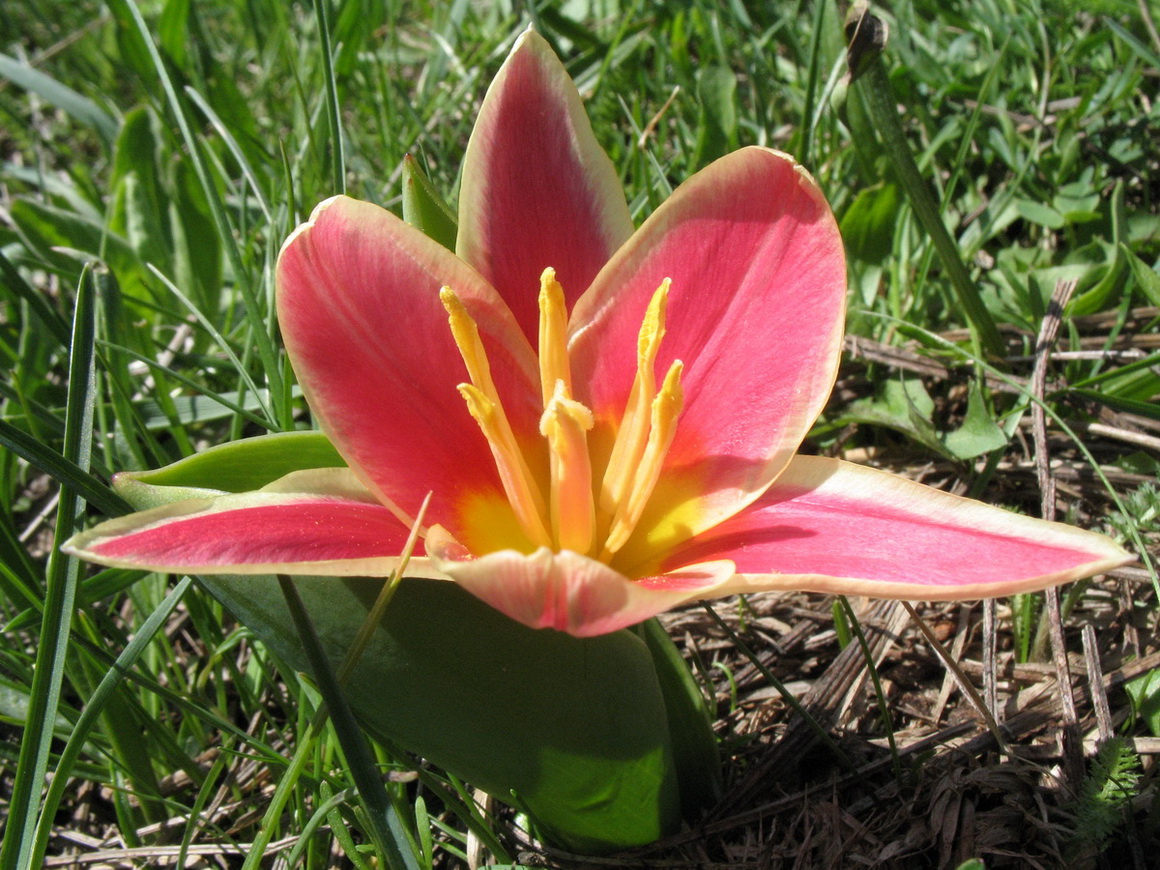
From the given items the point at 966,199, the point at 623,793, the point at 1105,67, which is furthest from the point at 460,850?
the point at 1105,67

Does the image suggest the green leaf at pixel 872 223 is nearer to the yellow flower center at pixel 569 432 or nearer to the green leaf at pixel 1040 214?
the green leaf at pixel 1040 214

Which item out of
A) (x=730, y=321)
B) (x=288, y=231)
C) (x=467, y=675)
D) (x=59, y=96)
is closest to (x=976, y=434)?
(x=730, y=321)

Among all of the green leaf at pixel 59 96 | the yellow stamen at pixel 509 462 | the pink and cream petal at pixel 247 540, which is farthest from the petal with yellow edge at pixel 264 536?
the green leaf at pixel 59 96

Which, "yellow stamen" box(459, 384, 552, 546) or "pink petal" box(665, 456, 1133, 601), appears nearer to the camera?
"pink petal" box(665, 456, 1133, 601)

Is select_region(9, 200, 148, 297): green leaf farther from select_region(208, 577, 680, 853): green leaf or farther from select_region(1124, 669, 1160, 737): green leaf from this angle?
select_region(1124, 669, 1160, 737): green leaf

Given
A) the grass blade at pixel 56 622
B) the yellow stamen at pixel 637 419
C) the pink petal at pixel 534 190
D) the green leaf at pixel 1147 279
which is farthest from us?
the green leaf at pixel 1147 279

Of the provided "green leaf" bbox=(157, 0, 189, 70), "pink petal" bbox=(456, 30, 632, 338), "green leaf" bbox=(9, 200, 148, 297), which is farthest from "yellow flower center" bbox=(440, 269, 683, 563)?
"green leaf" bbox=(157, 0, 189, 70)

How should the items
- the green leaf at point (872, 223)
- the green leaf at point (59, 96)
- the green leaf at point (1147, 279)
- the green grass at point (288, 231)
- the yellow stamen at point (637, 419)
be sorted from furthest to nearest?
the green leaf at point (59, 96) → the green leaf at point (872, 223) → the green leaf at point (1147, 279) → the green grass at point (288, 231) → the yellow stamen at point (637, 419)

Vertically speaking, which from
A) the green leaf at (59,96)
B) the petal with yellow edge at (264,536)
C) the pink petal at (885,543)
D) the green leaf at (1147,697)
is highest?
the green leaf at (59,96)

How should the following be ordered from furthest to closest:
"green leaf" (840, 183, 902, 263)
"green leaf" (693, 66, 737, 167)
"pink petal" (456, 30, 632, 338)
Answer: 1. "green leaf" (693, 66, 737, 167)
2. "green leaf" (840, 183, 902, 263)
3. "pink petal" (456, 30, 632, 338)
